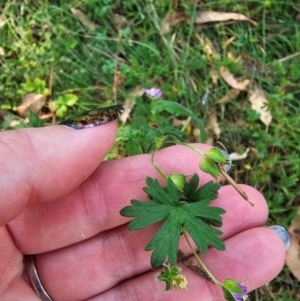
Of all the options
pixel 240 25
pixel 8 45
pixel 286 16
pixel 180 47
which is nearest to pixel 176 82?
pixel 180 47

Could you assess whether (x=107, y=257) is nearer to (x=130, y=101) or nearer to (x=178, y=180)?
(x=178, y=180)

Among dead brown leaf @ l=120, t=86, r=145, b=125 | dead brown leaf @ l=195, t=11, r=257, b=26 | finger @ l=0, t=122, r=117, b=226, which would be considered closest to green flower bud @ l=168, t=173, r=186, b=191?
finger @ l=0, t=122, r=117, b=226

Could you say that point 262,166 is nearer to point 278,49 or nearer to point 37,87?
point 278,49

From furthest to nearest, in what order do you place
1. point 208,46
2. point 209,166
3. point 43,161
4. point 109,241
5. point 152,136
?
point 208,46, point 109,241, point 152,136, point 209,166, point 43,161

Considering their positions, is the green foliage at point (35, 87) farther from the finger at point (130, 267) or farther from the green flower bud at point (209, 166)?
the green flower bud at point (209, 166)

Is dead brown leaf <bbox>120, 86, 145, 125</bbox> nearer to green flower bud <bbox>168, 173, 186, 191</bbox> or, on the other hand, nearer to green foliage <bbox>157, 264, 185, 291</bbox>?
green flower bud <bbox>168, 173, 186, 191</bbox>

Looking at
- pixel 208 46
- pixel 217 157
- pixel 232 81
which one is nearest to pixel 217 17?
pixel 208 46
